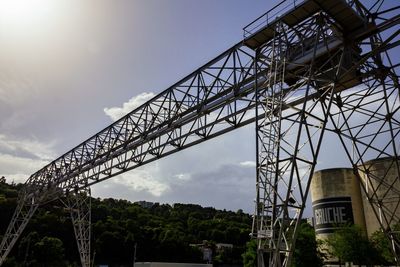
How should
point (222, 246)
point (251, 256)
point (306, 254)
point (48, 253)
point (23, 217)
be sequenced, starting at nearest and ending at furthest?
1. point (23, 217)
2. point (306, 254)
3. point (251, 256)
4. point (48, 253)
5. point (222, 246)

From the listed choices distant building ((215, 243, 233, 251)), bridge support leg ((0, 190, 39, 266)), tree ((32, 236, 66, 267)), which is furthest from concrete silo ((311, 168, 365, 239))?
distant building ((215, 243, 233, 251))

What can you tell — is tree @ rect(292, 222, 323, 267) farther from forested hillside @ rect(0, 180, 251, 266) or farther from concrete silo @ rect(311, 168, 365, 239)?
forested hillside @ rect(0, 180, 251, 266)

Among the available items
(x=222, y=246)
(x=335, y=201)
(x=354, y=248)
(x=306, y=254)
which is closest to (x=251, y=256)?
(x=306, y=254)

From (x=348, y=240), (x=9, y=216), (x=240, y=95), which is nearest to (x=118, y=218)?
(x=9, y=216)

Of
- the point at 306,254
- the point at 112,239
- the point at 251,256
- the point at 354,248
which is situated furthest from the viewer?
the point at 112,239

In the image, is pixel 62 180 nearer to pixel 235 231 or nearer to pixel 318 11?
pixel 318 11

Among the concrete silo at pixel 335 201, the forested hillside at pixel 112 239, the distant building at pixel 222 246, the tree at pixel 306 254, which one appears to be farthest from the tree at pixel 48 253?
the distant building at pixel 222 246

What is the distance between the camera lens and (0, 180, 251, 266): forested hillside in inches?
2104

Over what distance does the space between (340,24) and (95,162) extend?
64.8ft

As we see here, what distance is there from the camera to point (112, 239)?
65000 millimetres

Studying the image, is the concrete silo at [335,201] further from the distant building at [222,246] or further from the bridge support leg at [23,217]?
the distant building at [222,246]

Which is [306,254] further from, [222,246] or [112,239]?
[222,246]

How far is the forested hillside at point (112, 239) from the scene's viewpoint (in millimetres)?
53438

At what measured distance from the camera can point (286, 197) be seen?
37.2ft
